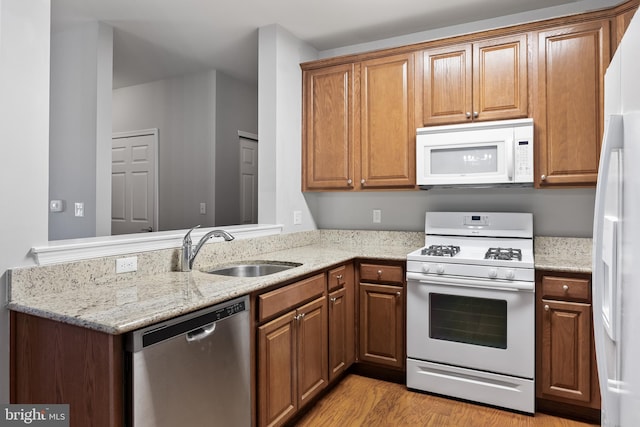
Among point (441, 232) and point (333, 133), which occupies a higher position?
point (333, 133)

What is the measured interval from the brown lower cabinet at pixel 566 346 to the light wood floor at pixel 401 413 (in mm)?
146

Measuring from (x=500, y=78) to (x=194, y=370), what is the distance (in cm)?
250

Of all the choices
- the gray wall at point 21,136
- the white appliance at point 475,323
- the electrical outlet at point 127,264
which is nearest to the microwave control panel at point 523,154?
the white appliance at point 475,323

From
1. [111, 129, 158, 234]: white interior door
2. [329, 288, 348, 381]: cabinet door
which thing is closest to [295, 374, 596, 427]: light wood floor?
[329, 288, 348, 381]: cabinet door

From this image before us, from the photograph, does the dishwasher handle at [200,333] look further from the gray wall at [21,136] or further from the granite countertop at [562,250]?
the granite countertop at [562,250]

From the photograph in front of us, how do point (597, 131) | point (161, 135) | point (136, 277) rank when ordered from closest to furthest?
point (136, 277) → point (597, 131) → point (161, 135)

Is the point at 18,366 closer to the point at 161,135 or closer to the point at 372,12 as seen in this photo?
the point at 372,12

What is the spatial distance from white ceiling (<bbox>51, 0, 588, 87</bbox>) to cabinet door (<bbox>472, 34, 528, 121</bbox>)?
32cm

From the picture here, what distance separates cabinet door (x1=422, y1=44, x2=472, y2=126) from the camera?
276 centimetres

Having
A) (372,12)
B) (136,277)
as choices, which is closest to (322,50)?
(372,12)

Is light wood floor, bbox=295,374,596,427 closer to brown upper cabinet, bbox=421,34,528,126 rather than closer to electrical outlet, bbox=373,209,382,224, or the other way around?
electrical outlet, bbox=373,209,382,224

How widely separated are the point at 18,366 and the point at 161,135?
3.27 m

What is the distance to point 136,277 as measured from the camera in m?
1.98

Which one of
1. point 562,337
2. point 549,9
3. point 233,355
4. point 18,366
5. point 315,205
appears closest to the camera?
point 18,366
